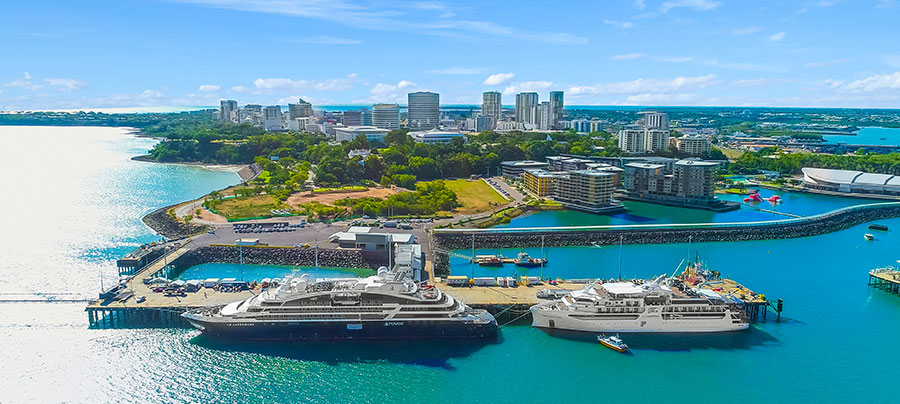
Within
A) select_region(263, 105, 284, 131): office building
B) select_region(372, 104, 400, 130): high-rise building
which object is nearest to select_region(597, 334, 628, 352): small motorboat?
select_region(372, 104, 400, 130): high-rise building

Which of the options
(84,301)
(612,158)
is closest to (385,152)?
(612,158)

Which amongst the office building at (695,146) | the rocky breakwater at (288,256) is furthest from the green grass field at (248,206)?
the office building at (695,146)

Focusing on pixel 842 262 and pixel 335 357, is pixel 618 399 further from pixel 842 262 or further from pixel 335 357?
pixel 842 262

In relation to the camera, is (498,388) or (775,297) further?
(775,297)

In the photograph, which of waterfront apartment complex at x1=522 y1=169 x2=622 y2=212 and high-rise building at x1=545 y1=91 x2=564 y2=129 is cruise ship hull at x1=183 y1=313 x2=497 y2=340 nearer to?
waterfront apartment complex at x1=522 y1=169 x2=622 y2=212

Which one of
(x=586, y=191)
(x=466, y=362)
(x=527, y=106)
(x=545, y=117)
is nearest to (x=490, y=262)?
(x=466, y=362)
